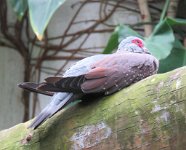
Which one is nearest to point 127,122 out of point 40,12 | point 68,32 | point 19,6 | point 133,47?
point 133,47

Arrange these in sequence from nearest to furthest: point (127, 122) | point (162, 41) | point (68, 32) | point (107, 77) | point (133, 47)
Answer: point (127, 122) < point (107, 77) < point (133, 47) < point (162, 41) < point (68, 32)

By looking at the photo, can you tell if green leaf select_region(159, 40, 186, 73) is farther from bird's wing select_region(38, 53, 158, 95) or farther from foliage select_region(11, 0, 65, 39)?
bird's wing select_region(38, 53, 158, 95)

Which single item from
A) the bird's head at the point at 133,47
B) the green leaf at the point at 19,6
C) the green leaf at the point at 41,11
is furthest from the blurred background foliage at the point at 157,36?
the bird's head at the point at 133,47

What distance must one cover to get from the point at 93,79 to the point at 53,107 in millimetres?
101

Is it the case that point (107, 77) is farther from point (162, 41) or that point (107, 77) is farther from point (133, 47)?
point (162, 41)

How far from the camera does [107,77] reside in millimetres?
1140

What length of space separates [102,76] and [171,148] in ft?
0.79

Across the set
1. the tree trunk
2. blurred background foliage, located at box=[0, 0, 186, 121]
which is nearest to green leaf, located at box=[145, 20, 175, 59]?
blurred background foliage, located at box=[0, 0, 186, 121]

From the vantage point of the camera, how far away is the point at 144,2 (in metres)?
2.64

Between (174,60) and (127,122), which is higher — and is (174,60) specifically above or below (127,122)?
above

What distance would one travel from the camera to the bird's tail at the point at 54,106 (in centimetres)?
105

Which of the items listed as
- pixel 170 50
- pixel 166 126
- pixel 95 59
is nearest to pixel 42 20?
pixel 170 50

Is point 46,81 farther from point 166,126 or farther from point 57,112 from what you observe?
point 166,126

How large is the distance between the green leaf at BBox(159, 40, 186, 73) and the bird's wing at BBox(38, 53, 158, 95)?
85 cm
